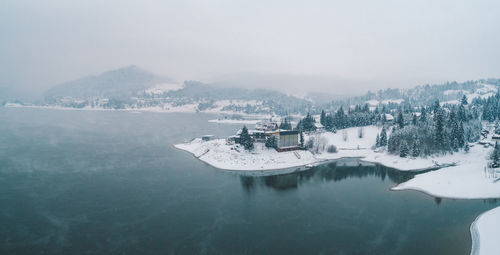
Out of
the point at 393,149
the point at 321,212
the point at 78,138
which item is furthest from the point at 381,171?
the point at 78,138

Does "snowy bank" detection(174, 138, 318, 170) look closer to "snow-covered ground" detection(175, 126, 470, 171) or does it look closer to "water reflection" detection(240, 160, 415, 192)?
"snow-covered ground" detection(175, 126, 470, 171)

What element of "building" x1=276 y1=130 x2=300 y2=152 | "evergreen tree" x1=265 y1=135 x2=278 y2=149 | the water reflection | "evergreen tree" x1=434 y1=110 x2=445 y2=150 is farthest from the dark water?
"evergreen tree" x1=434 y1=110 x2=445 y2=150

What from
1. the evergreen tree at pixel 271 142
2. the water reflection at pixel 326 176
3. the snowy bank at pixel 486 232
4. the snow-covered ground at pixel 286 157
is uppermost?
the evergreen tree at pixel 271 142

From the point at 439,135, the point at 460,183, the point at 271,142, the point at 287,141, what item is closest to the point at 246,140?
the point at 271,142

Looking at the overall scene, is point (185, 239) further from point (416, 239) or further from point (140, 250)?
point (416, 239)

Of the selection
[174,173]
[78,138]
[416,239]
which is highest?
[78,138]

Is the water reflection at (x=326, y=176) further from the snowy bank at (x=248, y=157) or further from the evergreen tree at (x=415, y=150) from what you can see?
the evergreen tree at (x=415, y=150)

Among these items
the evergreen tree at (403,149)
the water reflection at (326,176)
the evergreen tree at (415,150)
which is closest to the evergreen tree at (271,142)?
the water reflection at (326,176)

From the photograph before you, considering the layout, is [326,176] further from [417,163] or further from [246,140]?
[417,163]
